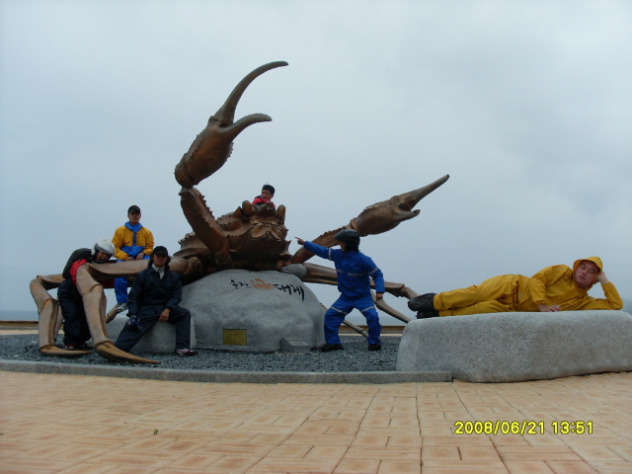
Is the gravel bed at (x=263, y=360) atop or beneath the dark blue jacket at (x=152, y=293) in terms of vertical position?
beneath

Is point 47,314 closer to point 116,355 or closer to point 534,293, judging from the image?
point 116,355

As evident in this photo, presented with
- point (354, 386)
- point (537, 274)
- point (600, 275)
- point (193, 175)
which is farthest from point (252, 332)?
point (600, 275)

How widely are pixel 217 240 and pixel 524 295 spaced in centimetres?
403

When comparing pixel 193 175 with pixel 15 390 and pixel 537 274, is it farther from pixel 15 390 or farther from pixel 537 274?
pixel 537 274

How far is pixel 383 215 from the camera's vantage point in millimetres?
8516

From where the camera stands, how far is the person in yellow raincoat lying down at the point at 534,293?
534 centimetres

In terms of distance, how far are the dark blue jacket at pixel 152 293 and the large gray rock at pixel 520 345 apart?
3054mm

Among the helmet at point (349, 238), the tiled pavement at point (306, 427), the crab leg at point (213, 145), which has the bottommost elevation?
the tiled pavement at point (306, 427)

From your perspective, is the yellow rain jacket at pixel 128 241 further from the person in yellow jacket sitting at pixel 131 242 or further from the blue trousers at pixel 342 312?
the blue trousers at pixel 342 312

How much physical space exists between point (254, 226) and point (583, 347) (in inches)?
178

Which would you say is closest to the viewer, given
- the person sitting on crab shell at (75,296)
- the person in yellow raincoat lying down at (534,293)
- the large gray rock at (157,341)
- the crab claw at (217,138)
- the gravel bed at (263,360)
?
the person in yellow raincoat lying down at (534,293)

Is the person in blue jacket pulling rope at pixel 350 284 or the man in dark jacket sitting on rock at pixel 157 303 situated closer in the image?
Answer: the man in dark jacket sitting on rock at pixel 157 303
